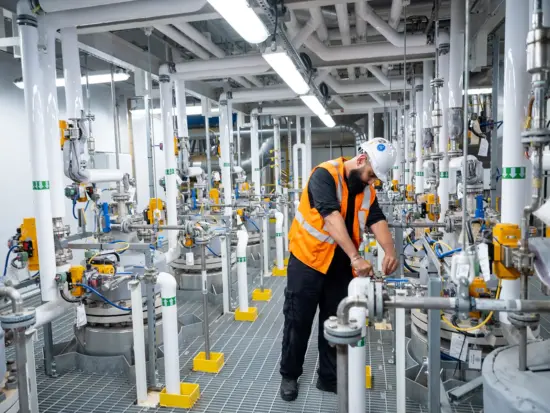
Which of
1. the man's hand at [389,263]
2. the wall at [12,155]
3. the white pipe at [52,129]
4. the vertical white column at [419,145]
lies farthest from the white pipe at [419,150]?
the wall at [12,155]

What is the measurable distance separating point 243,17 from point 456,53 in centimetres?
254

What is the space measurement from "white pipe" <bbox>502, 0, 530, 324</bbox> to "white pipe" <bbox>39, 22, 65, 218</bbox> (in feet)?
11.0

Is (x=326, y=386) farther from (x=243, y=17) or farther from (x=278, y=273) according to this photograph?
(x=278, y=273)

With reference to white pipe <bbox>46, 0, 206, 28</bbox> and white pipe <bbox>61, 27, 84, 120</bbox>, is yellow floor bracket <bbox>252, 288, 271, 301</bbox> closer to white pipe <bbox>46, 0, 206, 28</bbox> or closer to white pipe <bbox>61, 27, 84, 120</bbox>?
white pipe <bbox>61, 27, 84, 120</bbox>

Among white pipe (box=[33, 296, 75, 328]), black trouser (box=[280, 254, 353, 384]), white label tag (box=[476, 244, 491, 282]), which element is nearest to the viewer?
white label tag (box=[476, 244, 491, 282])

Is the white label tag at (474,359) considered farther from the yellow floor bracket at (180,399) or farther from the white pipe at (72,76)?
the white pipe at (72,76)

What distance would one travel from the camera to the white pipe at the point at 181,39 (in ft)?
16.0

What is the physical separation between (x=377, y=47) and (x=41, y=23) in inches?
139

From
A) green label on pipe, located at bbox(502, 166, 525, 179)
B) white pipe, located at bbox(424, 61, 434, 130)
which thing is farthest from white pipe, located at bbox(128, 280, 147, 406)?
white pipe, located at bbox(424, 61, 434, 130)

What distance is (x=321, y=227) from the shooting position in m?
2.92

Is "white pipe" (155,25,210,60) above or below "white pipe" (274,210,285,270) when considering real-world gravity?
above

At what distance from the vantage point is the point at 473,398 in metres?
3.12

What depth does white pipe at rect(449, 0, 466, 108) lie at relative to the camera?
169 inches

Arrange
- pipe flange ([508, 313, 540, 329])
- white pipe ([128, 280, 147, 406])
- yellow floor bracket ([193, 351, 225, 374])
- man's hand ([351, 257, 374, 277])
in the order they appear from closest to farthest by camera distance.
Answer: pipe flange ([508, 313, 540, 329]), man's hand ([351, 257, 374, 277]), white pipe ([128, 280, 147, 406]), yellow floor bracket ([193, 351, 225, 374])
